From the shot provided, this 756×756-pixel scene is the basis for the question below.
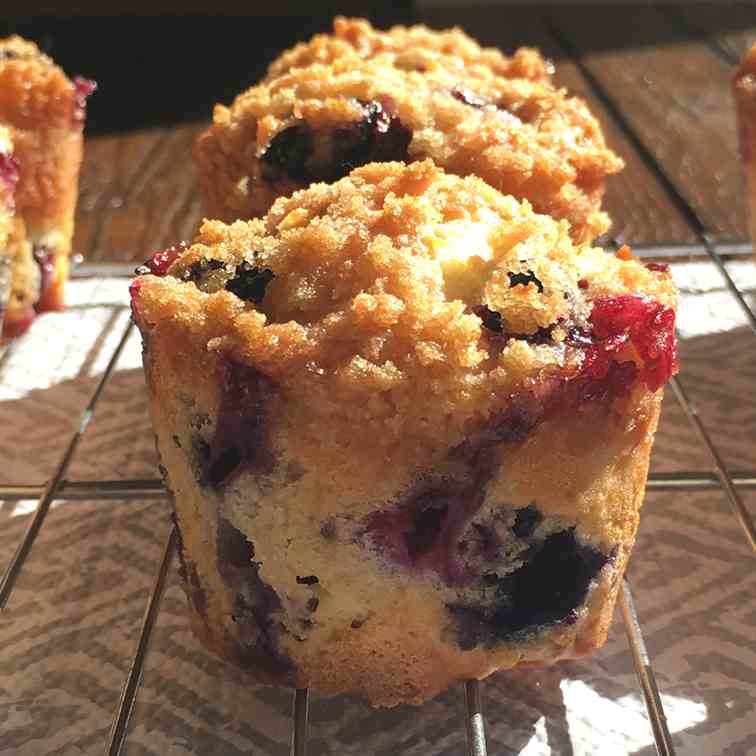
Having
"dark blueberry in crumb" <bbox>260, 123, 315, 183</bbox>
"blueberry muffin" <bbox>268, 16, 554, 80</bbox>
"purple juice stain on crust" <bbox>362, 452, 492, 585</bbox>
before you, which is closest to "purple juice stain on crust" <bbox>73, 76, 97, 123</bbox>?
"blueberry muffin" <bbox>268, 16, 554, 80</bbox>

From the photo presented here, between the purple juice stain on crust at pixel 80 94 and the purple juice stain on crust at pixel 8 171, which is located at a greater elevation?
the purple juice stain on crust at pixel 80 94

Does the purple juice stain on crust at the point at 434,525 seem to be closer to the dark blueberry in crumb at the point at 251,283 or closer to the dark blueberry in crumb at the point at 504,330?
the dark blueberry in crumb at the point at 504,330

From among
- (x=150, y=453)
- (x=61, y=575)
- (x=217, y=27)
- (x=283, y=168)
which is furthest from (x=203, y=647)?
(x=217, y=27)

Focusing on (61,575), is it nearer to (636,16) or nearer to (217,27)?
(217,27)

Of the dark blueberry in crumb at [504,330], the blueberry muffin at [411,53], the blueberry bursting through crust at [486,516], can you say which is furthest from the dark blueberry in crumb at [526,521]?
the blueberry muffin at [411,53]

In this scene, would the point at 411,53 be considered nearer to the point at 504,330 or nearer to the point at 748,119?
the point at 748,119

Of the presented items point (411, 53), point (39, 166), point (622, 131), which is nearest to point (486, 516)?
point (411, 53)

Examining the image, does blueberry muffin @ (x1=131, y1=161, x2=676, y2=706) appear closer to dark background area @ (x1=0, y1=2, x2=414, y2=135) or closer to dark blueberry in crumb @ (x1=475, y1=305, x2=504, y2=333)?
dark blueberry in crumb @ (x1=475, y1=305, x2=504, y2=333)
